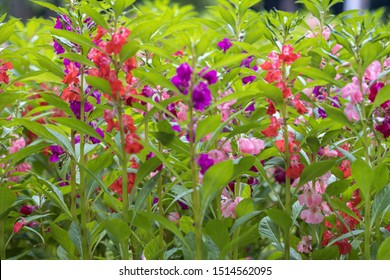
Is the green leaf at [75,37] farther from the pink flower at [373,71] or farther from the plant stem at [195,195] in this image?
the pink flower at [373,71]

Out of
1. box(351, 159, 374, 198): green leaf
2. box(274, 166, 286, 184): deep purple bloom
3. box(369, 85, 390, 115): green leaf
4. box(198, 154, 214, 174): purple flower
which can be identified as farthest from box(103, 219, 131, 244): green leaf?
box(274, 166, 286, 184): deep purple bloom

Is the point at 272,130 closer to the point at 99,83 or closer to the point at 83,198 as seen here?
the point at 99,83

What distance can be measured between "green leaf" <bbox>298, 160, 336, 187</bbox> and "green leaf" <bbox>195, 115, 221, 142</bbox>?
0.44 m

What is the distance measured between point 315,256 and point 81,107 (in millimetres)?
934

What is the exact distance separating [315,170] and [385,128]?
250 millimetres

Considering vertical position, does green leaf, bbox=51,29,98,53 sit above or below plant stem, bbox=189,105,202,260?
above

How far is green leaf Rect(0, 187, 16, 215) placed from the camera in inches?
95.3

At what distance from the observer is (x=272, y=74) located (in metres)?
2.22

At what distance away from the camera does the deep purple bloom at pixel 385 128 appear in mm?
2084

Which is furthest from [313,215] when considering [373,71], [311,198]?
[373,71]

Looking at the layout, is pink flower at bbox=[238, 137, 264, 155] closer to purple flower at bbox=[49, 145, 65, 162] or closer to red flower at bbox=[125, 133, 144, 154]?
red flower at bbox=[125, 133, 144, 154]

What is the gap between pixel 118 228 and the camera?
2020mm

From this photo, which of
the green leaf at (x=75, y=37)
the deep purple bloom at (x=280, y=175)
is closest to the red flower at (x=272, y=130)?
the green leaf at (x=75, y=37)

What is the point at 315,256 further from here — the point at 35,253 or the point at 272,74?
the point at 35,253
